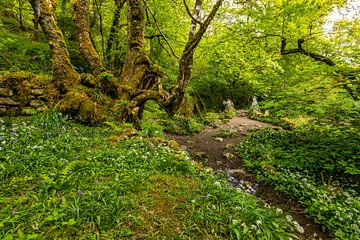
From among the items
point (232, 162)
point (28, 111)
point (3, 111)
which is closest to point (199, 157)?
point (232, 162)

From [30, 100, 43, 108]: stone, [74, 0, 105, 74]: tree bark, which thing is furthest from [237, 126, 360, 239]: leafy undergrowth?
[30, 100, 43, 108]: stone

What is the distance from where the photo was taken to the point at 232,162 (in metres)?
7.27

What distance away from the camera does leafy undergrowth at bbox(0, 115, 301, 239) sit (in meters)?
2.17

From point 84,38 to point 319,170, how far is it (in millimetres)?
9248

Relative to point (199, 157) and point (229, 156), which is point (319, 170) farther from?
point (199, 157)

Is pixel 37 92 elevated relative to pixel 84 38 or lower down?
lower down

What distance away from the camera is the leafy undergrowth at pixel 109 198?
7.13 feet

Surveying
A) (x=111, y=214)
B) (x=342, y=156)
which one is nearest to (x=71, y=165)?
(x=111, y=214)

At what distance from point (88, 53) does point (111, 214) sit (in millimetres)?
6116

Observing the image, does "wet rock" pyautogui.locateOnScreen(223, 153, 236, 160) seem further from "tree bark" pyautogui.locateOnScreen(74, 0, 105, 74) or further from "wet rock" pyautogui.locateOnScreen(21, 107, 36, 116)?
"wet rock" pyautogui.locateOnScreen(21, 107, 36, 116)

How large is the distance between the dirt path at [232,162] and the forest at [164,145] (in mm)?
44

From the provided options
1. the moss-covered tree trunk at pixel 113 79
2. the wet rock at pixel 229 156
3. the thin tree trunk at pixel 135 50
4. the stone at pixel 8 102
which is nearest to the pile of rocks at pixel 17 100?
the stone at pixel 8 102

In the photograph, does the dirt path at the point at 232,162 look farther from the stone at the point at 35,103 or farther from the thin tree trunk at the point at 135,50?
the stone at the point at 35,103

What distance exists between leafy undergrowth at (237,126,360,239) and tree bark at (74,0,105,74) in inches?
253
